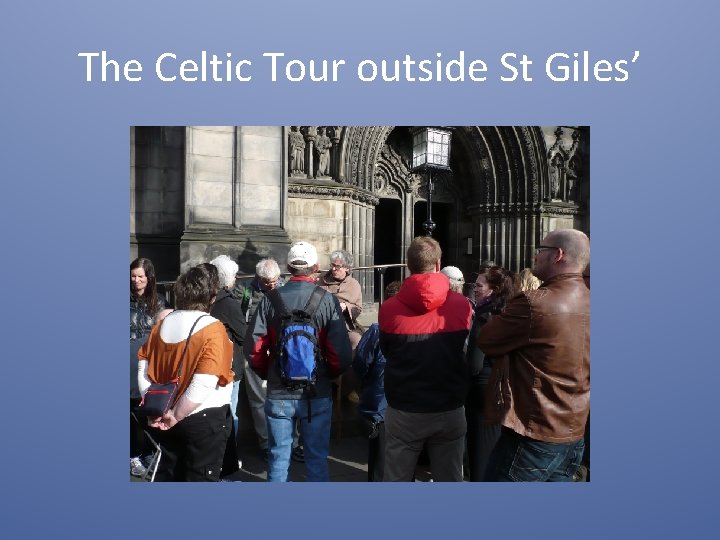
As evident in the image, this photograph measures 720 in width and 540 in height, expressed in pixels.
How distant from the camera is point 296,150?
10.1 meters

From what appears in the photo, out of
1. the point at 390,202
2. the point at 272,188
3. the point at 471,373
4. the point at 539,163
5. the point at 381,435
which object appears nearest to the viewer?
the point at 471,373

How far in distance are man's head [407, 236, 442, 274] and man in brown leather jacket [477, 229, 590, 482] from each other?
18.8 inches

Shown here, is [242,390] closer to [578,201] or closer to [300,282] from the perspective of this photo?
[300,282]

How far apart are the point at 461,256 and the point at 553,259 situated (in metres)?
11.8

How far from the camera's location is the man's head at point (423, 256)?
9.64ft

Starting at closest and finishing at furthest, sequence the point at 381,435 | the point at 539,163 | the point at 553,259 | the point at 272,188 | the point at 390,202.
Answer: the point at 553,259 < the point at 381,435 < the point at 272,188 < the point at 539,163 < the point at 390,202

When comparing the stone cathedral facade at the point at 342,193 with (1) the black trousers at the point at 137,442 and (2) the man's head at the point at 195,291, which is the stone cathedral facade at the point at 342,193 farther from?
(2) the man's head at the point at 195,291

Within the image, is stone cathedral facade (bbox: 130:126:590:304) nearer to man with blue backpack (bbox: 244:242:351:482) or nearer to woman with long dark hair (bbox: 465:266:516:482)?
man with blue backpack (bbox: 244:242:351:482)

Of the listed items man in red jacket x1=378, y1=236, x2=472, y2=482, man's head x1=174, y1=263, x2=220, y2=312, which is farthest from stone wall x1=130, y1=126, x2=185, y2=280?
man in red jacket x1=378, y1=236, x2=472, y2=482

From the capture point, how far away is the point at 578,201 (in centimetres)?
1334

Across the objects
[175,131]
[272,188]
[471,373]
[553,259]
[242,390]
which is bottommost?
[242,390]

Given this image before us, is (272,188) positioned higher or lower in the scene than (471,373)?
higher

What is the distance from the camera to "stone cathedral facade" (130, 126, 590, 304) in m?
7.42

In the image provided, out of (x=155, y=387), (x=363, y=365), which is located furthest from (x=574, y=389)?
(x=155, y=387)
